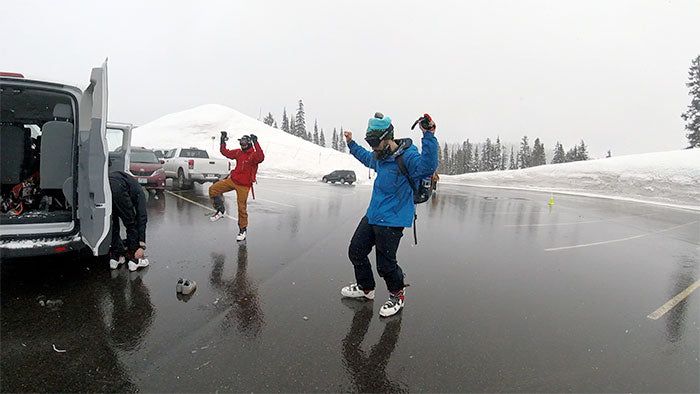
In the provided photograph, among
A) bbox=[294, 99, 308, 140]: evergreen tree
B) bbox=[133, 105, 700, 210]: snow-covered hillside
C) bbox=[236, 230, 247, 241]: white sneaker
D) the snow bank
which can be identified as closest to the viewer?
bbox=[236, 230, 247, 241]: white sneaker

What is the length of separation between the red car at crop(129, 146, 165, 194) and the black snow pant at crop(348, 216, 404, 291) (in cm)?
1105

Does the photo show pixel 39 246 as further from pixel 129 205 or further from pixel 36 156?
pixel 36 156

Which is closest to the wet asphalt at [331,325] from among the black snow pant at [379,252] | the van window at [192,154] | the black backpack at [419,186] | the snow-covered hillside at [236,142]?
the black snow pant at [379,252]

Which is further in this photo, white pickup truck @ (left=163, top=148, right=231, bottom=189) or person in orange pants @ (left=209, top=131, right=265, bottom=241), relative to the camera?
white pickup truck @ (left=163, top=148, right=231, bottom=189)

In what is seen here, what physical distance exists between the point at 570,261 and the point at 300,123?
79.9m

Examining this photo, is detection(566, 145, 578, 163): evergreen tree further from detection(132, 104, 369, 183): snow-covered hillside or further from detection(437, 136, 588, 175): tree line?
detection(132, 104, 369, 183): snow-covered hillside

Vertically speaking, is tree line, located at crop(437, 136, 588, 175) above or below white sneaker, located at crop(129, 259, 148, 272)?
above

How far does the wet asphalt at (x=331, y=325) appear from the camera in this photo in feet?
8.30

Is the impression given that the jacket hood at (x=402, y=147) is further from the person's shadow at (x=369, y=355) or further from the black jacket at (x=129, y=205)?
the black jacket at (x=129, y=205)

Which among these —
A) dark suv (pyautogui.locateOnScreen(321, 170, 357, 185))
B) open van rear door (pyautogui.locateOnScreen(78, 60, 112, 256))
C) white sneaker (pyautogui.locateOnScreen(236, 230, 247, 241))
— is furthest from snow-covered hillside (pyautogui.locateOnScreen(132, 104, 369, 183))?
open van rear door (pyautogui.locateOnScreen(78, 60, 112, 256))

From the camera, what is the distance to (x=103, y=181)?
11.8 ft

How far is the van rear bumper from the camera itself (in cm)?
340

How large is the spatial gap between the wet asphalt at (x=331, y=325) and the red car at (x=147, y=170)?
24.7ft

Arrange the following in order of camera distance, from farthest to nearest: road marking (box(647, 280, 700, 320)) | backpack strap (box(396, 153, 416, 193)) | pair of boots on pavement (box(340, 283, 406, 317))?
road marking (box(647, 280, 700, 320))
pair of boots on pavement (box(340, 283, 406, 317))
backpack strap (box(396, 153, 416, 193))
